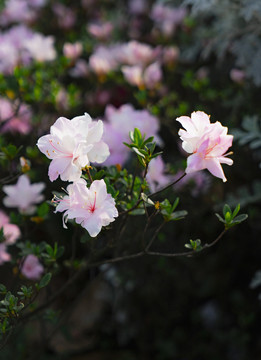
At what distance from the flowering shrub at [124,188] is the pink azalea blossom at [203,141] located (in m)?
0.28

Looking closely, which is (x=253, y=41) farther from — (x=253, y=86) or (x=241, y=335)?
(x=241, y=335)

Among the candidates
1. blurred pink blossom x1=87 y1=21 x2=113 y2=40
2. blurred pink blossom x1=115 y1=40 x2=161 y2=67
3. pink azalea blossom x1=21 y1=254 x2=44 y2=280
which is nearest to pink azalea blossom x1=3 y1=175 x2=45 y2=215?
pink azalea blossom x1=21 y1=254 x2=44 y2=280

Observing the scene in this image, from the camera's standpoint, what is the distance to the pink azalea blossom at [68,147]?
1.04 metres

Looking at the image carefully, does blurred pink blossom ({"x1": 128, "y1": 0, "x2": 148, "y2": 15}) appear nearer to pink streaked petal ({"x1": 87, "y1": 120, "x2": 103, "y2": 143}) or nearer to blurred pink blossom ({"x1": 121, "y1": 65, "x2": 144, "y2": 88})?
blurred pink blossom ({"x1": 121, "y1": 65, "x2": 144, "y2": 88})

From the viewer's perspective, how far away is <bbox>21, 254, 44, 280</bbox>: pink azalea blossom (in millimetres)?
1521

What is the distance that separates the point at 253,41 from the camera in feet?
7.34

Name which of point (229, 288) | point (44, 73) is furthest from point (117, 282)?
point (44, 73)

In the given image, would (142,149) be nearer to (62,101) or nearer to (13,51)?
(62,101)

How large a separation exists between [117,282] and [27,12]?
1794 millimetres

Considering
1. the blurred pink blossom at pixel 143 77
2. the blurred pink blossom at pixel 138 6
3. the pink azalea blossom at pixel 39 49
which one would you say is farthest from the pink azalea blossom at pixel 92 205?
the blurred pink blossom at pixel 138 6

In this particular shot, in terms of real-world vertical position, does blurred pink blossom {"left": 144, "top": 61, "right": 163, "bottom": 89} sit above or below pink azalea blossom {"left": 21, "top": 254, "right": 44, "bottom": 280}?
above

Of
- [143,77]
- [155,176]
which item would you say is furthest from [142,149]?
[143,77]

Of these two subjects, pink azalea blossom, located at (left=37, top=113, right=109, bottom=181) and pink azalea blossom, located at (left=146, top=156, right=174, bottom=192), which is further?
pink azalea blossom, located at (left=146, top=156, right=174, bottom=192)

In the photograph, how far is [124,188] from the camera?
135 centimetres
